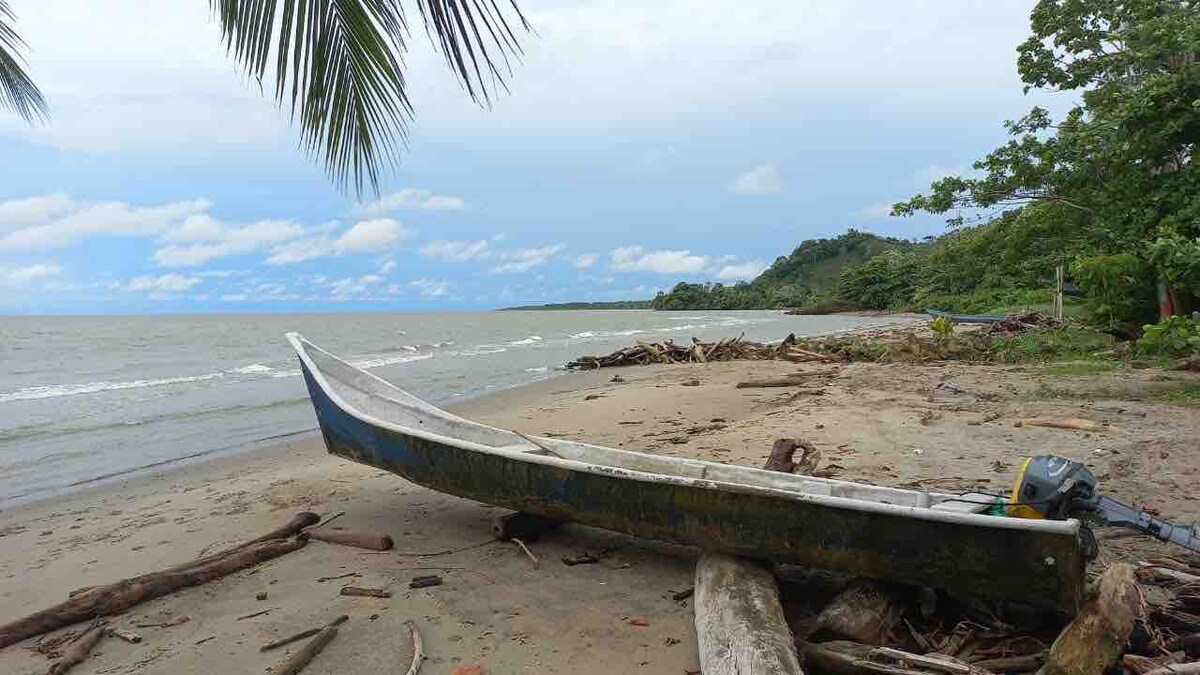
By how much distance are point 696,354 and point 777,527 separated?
14.4 metres

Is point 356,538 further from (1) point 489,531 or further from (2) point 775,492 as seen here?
(2) point 775,492

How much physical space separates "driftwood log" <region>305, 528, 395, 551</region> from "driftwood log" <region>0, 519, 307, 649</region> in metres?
0.25

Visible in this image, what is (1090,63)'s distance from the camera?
1255 centimetres

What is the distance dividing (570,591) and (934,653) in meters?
1.79

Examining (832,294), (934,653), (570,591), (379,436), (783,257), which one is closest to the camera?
(934,653)

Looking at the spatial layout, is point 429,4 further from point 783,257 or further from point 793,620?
point 783,257

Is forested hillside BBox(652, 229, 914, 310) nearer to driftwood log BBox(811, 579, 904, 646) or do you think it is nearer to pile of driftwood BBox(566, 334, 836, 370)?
pile of driftwood BBox(566, 334, 836, 370)

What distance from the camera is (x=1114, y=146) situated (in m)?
8.91

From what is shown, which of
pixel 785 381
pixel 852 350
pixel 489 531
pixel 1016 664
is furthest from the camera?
pixel 852 350

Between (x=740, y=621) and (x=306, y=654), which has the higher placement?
(x=740, y=621)

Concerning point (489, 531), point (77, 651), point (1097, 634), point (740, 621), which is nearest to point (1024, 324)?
point (489, 531)

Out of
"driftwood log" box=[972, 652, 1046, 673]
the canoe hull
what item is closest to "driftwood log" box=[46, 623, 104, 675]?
the canoe hull

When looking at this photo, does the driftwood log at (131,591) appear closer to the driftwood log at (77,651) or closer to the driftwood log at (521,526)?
the driftwood log at (77,651)

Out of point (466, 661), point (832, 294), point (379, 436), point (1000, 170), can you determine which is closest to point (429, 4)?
point (466, 661)
